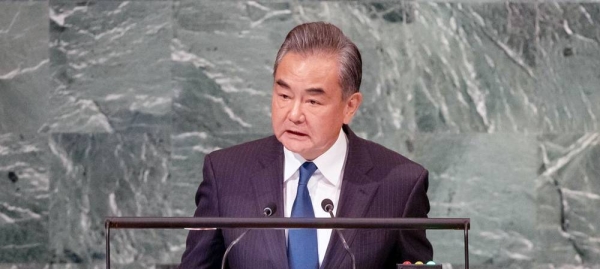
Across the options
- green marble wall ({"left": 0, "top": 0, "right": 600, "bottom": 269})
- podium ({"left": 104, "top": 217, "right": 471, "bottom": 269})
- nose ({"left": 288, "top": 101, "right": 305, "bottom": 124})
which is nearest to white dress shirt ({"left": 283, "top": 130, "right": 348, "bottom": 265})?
nose ({"left": 288, "top": 101, "right": 305, "bottom": 124})

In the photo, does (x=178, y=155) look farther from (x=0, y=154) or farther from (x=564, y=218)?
(x=564, y=218)

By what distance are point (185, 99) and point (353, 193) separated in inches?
68.4

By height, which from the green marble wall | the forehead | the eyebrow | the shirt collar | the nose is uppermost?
the forehead

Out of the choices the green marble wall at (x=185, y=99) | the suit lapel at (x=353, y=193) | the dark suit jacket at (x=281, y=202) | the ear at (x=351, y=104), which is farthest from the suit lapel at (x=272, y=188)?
the green marble wall at (x=185, y=99)

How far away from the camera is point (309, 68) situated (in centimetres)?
316

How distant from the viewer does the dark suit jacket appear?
3.20 metres

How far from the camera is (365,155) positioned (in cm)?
343

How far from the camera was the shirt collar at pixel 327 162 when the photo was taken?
130 inches

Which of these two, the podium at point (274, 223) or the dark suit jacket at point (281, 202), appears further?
the dark suit jacket at point (281, 202)

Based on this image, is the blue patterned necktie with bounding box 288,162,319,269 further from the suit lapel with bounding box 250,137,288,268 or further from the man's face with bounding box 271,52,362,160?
the man's face with bounding box 271,52,362,160

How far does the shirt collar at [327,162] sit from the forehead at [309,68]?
0.24 meters

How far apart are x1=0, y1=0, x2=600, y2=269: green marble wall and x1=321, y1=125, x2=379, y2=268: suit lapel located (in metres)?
1.47

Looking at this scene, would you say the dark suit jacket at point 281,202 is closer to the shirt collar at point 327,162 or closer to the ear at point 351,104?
the shirt collar at point 327,162

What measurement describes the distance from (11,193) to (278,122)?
2.14m
